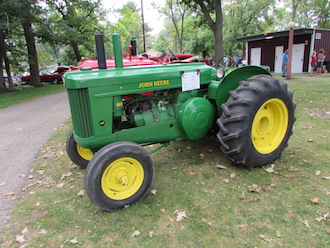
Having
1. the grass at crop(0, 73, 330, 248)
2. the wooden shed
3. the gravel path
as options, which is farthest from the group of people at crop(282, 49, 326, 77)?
the gravel path

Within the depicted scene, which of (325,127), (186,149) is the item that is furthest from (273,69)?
(186,149)

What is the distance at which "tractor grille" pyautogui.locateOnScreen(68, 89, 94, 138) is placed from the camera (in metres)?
2.76

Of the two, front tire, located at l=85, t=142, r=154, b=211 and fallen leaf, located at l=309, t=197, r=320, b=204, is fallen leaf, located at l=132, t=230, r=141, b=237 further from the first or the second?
fallen leaf, located at l=309, t=197, r=320, b=204

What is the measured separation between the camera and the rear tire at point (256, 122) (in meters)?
3.19

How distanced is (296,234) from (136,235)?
152cm

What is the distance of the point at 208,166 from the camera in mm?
3740

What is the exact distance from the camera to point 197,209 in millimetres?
2770

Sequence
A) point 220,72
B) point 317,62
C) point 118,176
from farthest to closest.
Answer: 1. point 317,62
2. point 220,72
3. point 118,176

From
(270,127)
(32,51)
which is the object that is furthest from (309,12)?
(270,127)

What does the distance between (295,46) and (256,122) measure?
607 inches

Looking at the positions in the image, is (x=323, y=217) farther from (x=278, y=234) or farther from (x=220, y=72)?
(x=220, y=72)

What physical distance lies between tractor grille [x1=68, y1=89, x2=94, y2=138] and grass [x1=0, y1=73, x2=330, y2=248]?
0.89 meters

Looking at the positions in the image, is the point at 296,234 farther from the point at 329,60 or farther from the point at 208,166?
the point at 329,60

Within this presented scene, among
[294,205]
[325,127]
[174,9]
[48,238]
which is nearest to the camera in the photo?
[48,238]
